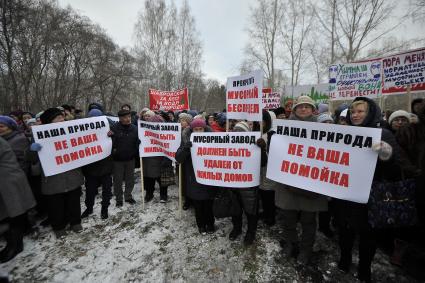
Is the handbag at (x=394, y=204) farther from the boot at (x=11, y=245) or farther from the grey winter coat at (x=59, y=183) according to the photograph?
the boot at (x=11, y=245)

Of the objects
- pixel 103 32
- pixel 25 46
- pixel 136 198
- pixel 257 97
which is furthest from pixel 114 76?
pixel 257 97

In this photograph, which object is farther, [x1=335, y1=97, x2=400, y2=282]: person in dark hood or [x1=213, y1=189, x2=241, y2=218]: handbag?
[x1=213, y1=189, x2=241, y2=218]: handbag

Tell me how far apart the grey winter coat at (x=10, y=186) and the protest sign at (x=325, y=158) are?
378cm

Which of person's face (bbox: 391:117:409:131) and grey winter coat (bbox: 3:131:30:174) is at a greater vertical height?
person's face (bbox: 391:117:409:131)

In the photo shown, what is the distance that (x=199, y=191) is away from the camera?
4254 millimetres

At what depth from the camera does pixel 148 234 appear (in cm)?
452

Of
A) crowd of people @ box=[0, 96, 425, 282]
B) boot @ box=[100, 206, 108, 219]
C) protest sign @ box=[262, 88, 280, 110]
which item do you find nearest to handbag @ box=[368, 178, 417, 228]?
crowd of people @ box=[0, 96, 425, 282]

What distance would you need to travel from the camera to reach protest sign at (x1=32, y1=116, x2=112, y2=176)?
162 inches

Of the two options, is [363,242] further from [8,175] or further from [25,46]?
[25,46]

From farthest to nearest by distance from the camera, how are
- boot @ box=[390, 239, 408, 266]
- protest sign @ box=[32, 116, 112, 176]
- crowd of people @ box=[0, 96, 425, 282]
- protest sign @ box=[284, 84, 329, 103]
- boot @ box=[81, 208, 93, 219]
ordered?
protest sign @ box=[284, 84, 329, 103] < boot @ box=[81, 208, 93, 219] < protest sign @ box=[32, 116, 112, 176] < boot @ box=[390, 239, 408, 266] < crowd of people @ box=[0, 96, 425, 282]

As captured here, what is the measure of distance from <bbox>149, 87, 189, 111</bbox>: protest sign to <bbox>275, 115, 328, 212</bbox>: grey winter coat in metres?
7.84

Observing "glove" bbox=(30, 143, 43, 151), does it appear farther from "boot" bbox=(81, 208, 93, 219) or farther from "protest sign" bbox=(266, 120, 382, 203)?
"protest sign" bbox=(266, 120, 382, 203)

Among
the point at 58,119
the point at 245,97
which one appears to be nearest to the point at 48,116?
the point at 58,119

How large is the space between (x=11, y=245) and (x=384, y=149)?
5.52 metres
